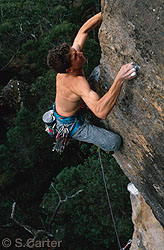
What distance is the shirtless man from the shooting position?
2.49m

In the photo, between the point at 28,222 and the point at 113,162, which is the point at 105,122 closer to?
the point at 113,162

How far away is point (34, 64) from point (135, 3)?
44.6 ft

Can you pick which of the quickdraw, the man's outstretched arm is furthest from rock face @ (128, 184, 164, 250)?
the man's outstretched arm

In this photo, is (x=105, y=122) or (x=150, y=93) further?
(x=105, y=122)

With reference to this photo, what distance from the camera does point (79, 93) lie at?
9.24 feet

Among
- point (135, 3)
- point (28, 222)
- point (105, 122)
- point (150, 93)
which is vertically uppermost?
point (135, 3)

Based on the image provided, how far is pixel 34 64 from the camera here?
1539cm

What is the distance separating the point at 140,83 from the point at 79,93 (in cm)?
61

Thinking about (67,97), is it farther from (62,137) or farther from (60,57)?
(62,137)

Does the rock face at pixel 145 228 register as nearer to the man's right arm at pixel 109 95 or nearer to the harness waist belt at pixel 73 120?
the harness waist belt at pixel 73 120

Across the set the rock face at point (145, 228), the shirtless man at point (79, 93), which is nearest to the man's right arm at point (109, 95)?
the shirtless man at point (79, 93)

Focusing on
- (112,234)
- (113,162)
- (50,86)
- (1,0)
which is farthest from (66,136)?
(1,0)

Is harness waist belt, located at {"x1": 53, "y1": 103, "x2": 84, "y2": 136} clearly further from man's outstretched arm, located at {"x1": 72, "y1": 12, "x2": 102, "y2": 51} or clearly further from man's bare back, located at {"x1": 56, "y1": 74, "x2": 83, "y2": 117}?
man's outstretched arm, located at {"x1": 72, "y1": 12, "x2": 102, "y2": 51}

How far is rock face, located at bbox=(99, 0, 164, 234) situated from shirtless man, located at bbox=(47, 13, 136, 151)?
17 centimetres
